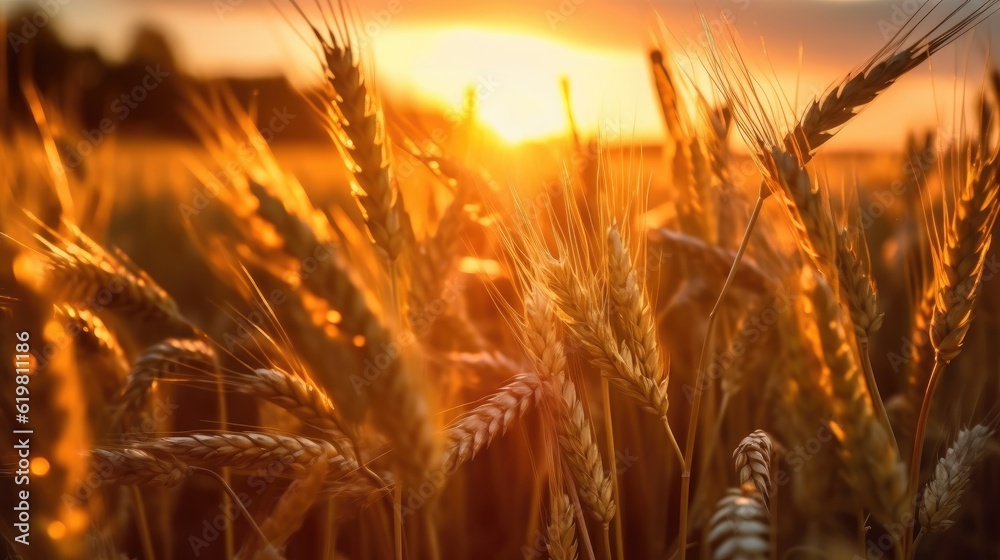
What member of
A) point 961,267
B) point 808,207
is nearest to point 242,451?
point 808,207

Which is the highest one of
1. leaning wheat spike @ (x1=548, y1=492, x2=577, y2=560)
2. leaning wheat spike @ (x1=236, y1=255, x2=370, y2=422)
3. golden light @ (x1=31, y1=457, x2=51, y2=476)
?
leaning wheat spike @ (x1=236, y1=255, x2=370, y2=422)

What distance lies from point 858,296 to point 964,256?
23cm

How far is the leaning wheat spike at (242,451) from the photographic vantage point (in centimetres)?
90

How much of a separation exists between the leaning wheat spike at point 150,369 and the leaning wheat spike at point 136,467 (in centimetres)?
16

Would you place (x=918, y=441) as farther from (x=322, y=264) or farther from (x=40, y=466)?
(x=40, y=466)

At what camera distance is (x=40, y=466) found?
2.56 ft

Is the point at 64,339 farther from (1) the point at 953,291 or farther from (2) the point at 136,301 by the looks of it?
(1) the point at 953,291

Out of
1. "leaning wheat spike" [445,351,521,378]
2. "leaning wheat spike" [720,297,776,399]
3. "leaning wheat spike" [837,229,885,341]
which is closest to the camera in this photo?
"leaning wheat spike" [837,229,885,341]

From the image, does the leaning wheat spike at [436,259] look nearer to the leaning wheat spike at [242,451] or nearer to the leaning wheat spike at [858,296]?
the leaning wheat spike at [242,451]

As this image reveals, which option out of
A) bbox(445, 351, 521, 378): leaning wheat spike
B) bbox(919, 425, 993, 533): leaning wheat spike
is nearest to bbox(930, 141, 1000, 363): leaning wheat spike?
bbox(919, 425, 993, 533): leaning wheat spike

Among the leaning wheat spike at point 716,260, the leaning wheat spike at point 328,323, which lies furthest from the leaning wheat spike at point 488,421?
the leaning wheat spike at point 716,260

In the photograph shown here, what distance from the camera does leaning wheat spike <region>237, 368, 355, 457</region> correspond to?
871mm

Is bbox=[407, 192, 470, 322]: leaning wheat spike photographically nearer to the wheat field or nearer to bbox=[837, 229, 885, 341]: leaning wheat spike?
the wheat field

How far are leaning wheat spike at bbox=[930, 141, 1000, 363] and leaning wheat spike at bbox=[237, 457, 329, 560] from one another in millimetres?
953
